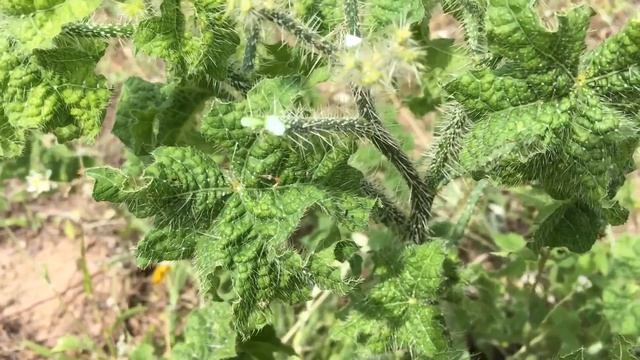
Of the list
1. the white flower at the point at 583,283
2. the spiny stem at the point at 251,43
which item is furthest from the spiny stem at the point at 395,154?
the white flower at the point at 583,283

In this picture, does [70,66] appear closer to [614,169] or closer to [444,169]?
[444,169]

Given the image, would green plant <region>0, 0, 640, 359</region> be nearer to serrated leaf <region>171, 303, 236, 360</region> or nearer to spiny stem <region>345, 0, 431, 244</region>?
spiny stem <region>345, 0, 431, 244</region>

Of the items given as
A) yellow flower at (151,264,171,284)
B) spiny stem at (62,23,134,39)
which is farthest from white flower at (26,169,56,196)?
spiny stem at (62,23,134,39)

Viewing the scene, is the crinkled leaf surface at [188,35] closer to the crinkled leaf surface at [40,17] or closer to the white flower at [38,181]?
the crinkled leaf surface at [40,17]

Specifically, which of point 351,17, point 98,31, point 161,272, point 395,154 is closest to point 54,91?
point 98,31

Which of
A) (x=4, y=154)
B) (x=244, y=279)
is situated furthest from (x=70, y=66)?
(x=244, y=279)

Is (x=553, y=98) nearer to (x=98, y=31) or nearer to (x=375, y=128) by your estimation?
(x=375, y=128)
